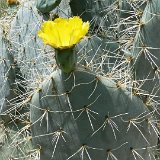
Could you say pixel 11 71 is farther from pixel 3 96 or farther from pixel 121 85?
pixel 121 85

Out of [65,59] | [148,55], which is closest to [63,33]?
[65,59]

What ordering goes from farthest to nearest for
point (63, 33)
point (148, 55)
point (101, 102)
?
point (148, 55), point (101, 102), point (63, 33)

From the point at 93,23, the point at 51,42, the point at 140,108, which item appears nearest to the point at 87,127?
the point at 140,108

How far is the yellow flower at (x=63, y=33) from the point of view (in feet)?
5.28

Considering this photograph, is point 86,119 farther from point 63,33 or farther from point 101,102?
point 63,33

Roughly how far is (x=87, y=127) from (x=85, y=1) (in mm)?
955

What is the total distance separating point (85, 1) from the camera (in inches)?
105

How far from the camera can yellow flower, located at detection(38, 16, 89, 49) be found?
1609mm

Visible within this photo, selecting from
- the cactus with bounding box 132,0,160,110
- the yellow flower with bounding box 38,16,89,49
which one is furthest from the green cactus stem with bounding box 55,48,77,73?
the cactus with bounding box 132,0,160,110

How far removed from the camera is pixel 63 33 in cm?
164

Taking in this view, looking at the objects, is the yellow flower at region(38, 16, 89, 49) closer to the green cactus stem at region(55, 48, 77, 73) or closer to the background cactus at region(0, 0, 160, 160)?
the green cactus stem at region(55, 48, 77, 73)

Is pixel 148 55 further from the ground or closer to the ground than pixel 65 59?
closer to the ground

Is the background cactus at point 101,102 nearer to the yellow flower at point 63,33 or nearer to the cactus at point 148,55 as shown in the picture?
the cactus at point 148,55

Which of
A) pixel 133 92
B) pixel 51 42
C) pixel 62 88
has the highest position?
pixel 51 42
